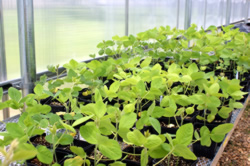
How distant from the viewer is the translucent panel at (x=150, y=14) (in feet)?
9.90

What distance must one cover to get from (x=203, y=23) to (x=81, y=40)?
4034 mm

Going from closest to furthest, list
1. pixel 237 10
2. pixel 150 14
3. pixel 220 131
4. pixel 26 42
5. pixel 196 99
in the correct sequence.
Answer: pixel 220 131
pixel 196 99
pixel 26 42
pixel 150 14
pixel 237 10

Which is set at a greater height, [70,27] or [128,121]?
[70,27]

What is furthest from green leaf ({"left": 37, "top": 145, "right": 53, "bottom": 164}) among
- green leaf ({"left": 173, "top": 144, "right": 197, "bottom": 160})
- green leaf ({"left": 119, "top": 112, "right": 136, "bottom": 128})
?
green leaf ({"left": 173, "top": 144, "right": 197, "bottom": 160})

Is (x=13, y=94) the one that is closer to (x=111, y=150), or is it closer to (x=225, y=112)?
(x=111, y=150)

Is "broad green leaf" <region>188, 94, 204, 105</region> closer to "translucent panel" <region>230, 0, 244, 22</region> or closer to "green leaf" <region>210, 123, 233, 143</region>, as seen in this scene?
"green leaf" <region>210, 123, 233, 143</region>

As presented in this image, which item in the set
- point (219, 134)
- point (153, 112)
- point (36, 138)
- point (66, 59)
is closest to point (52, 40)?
point (66, 59)

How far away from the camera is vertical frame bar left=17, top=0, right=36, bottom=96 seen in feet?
4.87

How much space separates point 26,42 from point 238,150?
1.89 meters

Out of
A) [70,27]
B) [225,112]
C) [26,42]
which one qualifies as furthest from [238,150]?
[26,42]

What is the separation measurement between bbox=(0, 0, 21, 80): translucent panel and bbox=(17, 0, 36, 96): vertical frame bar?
120 millimetres

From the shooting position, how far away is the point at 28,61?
5.11 feet

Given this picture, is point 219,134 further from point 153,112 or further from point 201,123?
point 201,123

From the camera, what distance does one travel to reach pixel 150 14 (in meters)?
3.44
